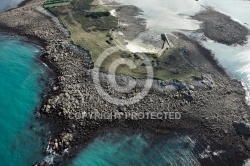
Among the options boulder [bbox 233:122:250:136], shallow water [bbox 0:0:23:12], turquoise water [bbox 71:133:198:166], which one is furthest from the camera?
shallow water [bbox 0:0:23:12]

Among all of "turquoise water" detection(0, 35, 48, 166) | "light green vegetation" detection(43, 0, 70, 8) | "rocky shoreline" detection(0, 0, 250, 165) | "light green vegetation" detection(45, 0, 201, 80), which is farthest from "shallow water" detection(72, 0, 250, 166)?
"light green vegetation" detection(43, 0, 70, 8)

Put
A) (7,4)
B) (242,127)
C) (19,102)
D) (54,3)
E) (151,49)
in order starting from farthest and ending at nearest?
(7,4), (54,3), (151,49), (19,102), (242,127)

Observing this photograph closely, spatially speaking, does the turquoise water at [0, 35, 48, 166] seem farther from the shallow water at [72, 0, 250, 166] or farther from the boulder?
the boulder

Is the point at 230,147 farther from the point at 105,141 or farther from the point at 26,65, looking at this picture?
the point at 26,65

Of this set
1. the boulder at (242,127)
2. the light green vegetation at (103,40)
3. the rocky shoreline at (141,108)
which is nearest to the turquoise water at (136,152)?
the rocky shoreline at (141,108)

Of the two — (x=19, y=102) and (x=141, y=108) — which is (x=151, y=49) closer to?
(x=141, y=108)

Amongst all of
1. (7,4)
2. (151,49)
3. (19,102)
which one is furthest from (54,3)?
(19,102)

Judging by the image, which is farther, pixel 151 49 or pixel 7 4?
pixel 7 4
